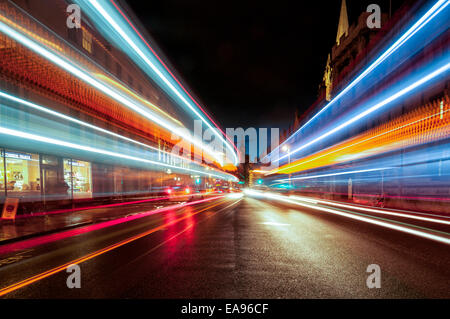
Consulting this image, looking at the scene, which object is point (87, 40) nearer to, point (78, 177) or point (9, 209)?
point (78, 177)

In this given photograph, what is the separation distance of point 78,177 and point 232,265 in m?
17.3

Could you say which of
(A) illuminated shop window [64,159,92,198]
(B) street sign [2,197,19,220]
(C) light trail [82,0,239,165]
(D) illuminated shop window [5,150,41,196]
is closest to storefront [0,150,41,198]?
(D) illuminated shop window [5,150,41,196]

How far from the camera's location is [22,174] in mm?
12828

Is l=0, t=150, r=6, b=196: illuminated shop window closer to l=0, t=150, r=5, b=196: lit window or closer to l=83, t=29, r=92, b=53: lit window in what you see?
l=0, t=150, r=5, b=196: lit window

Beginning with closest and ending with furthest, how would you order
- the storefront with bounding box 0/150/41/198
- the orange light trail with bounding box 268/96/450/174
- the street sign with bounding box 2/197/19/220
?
the street sign with bounding box 2/197/19/220 → the storefront with bounding box 0/150/41/198 → the orange light trail with bounding box 268/96/450/174

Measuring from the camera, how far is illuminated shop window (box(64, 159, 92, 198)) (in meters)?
16.4

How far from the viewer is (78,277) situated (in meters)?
4.00

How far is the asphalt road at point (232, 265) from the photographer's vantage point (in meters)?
3.43

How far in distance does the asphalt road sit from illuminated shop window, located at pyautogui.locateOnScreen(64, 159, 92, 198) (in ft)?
36.2

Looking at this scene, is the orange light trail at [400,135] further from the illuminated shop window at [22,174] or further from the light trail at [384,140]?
the illuminated shop window at [22,174]

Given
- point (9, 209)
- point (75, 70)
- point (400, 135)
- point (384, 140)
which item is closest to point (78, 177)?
point (9, 209)
